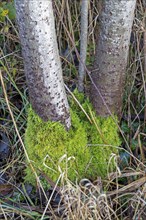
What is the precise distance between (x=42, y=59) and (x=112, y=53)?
0.25m

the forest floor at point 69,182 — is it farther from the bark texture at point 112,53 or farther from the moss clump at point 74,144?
the bark texture at point 112,53

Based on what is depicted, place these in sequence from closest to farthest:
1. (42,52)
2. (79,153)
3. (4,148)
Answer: (42,52), (79,153), (4,148)

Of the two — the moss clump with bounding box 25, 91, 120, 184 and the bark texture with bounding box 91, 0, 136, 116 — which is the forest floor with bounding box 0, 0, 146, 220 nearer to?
the moss clump with bounding box 25, 91, 120, 184

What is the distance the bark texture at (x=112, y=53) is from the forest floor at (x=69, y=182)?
16cm

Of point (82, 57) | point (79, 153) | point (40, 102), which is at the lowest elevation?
point (79, 153)

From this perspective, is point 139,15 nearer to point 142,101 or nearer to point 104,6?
point 142,101

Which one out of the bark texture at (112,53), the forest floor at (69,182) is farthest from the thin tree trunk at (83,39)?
the forest floor at (69,182)

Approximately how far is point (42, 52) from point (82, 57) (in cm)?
24

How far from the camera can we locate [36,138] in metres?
1.42

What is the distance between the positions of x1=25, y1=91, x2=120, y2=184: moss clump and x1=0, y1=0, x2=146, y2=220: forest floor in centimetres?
5

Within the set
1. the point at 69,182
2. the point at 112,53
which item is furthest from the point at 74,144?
the point at 112,53

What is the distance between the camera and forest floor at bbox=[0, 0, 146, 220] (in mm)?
1255

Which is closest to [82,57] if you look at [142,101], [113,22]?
[113,22]

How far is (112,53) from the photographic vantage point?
131 centimetres
